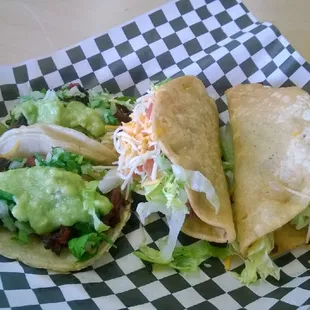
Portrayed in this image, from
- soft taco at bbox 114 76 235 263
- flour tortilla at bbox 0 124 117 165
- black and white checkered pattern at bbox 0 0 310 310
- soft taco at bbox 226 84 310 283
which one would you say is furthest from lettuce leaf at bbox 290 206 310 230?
flour tortilla at bbox 0 124 117 165

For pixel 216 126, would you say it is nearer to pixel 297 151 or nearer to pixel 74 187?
pixel 297 151

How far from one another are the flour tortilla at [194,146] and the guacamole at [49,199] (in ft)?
1.00

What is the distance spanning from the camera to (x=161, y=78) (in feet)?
8.84

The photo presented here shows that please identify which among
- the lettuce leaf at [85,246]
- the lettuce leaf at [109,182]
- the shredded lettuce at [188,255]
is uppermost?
the lettuce leaf at [109,182]

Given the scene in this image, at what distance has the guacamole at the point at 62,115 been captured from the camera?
2.26 m

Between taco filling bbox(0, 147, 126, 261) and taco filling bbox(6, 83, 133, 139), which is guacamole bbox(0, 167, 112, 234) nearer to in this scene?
taco filling bbox(0, 147, 126, 261)

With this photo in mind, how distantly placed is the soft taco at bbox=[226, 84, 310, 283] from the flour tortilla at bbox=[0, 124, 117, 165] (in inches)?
21.9

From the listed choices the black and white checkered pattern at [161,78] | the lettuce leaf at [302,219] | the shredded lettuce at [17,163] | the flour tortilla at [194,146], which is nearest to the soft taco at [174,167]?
the flour tortilla at [194,146]

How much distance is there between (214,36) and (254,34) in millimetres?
211

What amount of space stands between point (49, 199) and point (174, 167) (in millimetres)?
431

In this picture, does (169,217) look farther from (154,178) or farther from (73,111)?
(73,111)

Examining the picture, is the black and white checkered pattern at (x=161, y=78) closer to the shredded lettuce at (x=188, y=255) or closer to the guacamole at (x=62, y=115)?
the shredded lettuce at (x=188, y=255)

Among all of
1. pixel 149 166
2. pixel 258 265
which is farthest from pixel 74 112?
pixel 258 265

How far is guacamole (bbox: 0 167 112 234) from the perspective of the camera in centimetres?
186
